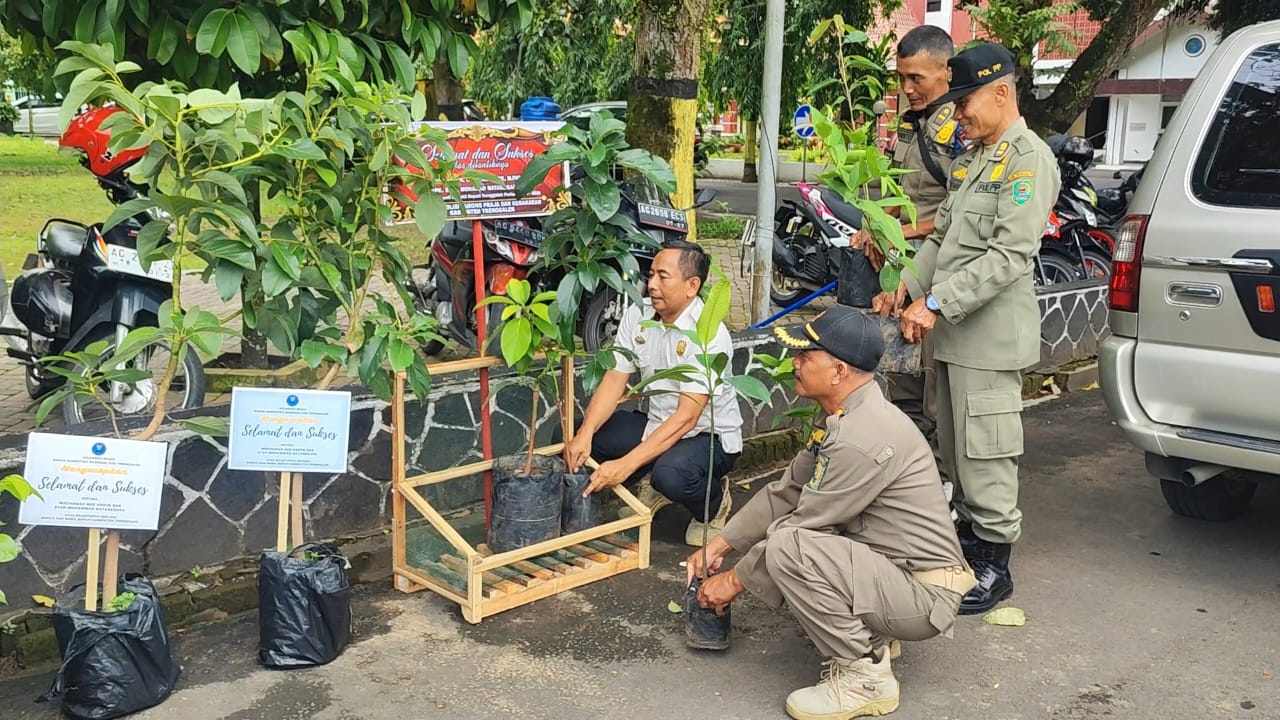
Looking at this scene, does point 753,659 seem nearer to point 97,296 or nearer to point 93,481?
point 93,481

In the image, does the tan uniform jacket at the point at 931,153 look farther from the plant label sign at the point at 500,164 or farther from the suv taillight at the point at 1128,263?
the plant label sign at the point at 500,164

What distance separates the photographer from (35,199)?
16.3 metres

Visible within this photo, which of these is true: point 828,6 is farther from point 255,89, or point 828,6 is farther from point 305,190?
point 305,190

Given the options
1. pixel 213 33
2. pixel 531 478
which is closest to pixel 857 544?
pixel 531 478

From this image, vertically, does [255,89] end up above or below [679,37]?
below

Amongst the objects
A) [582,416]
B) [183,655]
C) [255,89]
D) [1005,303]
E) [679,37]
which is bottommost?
[183,655]

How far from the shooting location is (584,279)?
3.93 meters

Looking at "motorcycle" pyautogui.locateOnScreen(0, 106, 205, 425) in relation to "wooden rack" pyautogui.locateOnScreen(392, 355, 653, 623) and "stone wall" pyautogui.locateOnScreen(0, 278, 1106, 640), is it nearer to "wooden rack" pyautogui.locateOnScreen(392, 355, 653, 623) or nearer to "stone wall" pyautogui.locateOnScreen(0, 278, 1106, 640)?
"stone wall" pyautogui.locateOnScreen(0, 278, 1106, 640)

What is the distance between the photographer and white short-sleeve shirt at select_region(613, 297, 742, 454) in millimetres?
4316

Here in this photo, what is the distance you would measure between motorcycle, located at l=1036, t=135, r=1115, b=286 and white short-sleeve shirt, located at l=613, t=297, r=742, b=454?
451cm

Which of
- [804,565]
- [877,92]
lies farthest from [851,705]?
[877,92]

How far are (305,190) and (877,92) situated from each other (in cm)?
271

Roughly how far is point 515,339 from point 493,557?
27.9 inches

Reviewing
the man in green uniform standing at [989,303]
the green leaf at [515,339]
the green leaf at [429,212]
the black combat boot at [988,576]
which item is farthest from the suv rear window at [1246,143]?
the green leaf at [429,212]
